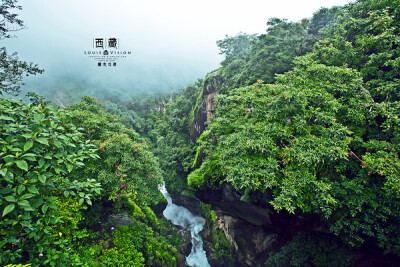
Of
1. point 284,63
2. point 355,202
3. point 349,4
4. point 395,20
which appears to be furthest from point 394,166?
point 349,4

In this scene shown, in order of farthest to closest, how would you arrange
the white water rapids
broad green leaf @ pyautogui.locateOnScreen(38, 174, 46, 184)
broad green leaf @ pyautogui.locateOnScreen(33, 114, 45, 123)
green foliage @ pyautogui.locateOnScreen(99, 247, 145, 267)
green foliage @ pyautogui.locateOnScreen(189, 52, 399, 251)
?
1. the white water rapids
2. green foliage @ pyautogui.locateOnScreen(99, 247, 145, 267)
3. green foliage @ pyautogui.locateOnScreen(189, 52, 399, 251)
4. broad green leaf @ pyautogui.locateOnScreen(33, 114, 45, 123)
5. broad green leaf @ pyautogui.locateOnScreen(38, 174, 46, 184)

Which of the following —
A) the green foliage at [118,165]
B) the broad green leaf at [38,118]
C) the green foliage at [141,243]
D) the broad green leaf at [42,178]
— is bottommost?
the green foliage at [141,243]

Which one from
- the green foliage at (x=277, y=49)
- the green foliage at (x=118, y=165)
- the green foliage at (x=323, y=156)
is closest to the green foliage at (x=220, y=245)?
the green foliage at (x=118, y=165)

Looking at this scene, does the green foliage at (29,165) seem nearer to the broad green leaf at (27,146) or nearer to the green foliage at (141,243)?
the broad green leaf at (27,146)

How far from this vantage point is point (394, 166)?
18.8 ft

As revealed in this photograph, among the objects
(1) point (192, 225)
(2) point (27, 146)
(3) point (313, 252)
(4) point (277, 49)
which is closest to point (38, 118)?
(2) point (27, 146)

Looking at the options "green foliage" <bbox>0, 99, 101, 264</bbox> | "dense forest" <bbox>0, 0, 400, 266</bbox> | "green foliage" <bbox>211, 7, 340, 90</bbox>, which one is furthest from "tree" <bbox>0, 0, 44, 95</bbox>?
"green foliage" <bbox>211, 7, 340, 90</bbox>

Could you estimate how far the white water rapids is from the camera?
15.7 meters

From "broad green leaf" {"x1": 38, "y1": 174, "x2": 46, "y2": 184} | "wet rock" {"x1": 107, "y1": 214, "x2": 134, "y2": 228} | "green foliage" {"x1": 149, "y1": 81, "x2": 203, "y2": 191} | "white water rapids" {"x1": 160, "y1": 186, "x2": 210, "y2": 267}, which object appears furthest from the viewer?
"green foliage" {"x1": 149, "y1": 81, "x2": 203, "y2": 191}

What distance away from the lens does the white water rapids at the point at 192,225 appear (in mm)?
15748

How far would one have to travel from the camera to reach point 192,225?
20641 millimetres

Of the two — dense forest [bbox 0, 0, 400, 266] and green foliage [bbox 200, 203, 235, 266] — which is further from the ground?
dense forest [bbox 0, 0, 400, 266]

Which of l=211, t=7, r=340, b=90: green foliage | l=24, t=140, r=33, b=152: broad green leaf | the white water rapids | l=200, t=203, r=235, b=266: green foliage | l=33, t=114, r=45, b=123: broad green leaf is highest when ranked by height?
l=211, t=7, r=340, b=90: green foliage

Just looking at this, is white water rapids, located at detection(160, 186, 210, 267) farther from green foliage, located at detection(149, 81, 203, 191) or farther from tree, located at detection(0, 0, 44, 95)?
tree, located at detection(0, 0, 44, 95)
